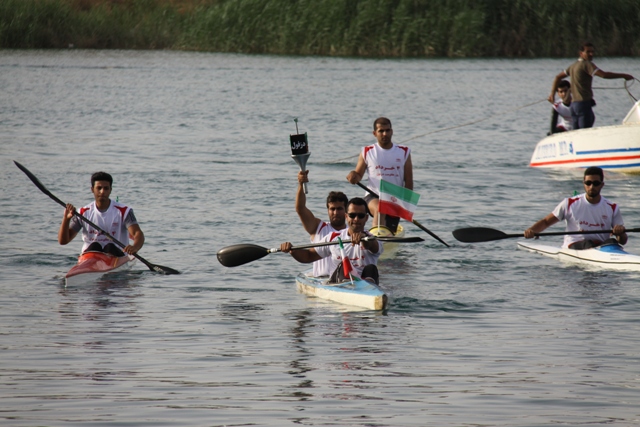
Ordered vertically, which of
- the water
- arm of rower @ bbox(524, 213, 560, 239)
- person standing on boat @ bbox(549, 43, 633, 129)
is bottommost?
the water

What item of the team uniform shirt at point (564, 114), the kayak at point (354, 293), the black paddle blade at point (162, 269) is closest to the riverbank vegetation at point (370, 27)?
the team uniform shirt at point (564, 114)

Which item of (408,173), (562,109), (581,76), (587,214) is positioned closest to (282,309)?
(408,173)

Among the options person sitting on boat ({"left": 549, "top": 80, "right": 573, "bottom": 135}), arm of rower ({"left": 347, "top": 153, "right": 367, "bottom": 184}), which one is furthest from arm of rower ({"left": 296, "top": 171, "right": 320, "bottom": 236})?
person sitting on boat ({"left": 549, "top": 80, "right": 573, "bottom": 135})

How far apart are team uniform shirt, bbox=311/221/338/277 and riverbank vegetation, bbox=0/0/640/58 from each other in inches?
1466

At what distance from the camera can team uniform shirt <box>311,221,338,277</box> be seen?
484 inches

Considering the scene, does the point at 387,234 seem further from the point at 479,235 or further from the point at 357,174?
the point at 479,235

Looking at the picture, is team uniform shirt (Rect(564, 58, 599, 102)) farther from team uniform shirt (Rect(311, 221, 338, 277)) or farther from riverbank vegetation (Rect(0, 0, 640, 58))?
riverbank vegetation (Rect(0, 0, 640, 58))

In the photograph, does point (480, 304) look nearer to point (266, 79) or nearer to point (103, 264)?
point (103, 264)

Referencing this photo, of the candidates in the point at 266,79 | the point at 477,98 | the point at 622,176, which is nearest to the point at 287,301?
the point at 622,176

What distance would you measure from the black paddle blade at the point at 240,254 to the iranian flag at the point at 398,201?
2108 millimetres

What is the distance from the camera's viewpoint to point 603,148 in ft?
72.6

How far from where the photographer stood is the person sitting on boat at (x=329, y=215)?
11812 mm

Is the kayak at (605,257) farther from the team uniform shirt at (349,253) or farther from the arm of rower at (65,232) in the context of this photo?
the arm of rower at (65,232)

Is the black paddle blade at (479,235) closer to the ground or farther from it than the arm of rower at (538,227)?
closer to the ground
